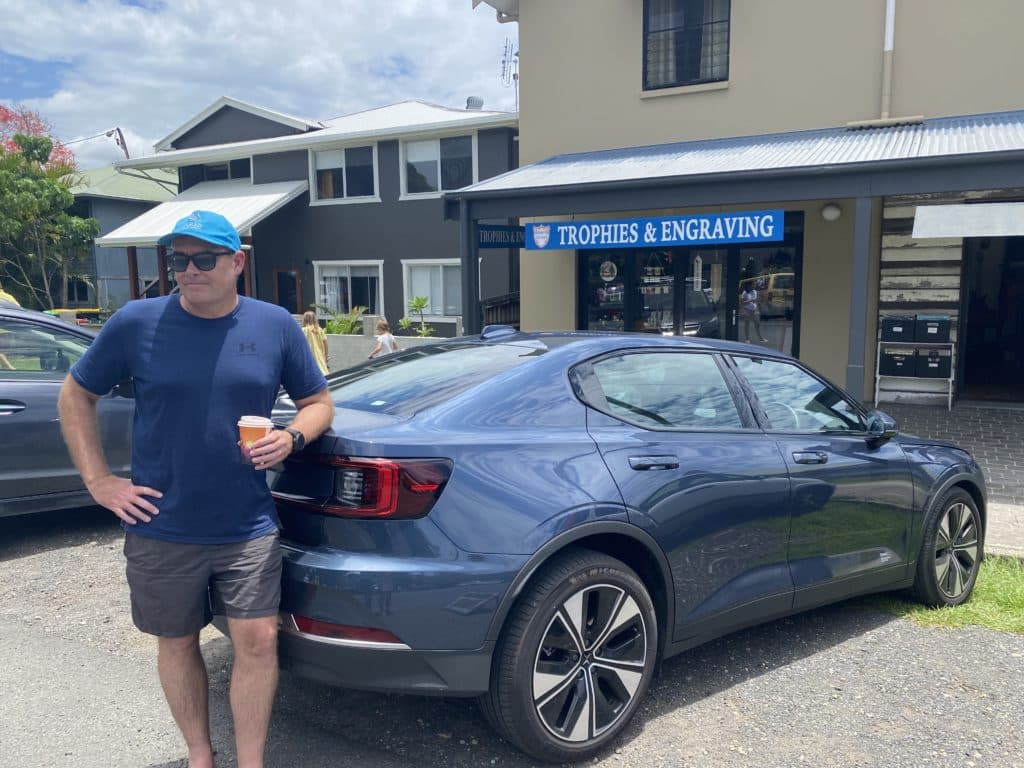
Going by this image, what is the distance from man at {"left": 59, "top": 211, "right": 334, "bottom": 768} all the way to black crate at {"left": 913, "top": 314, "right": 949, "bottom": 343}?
10091mm

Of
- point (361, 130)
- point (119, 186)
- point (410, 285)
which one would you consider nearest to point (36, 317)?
point (410, 285)

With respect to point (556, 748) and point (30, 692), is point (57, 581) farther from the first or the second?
point (556, 748)

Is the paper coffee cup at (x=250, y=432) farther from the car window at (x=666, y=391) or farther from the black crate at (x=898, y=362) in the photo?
the black crate at (x=898, y=362)

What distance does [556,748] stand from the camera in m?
2.85

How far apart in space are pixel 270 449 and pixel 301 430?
21cm

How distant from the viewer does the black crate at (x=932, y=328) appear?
10.6 metres

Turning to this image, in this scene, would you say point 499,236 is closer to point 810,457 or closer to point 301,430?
point 810,457

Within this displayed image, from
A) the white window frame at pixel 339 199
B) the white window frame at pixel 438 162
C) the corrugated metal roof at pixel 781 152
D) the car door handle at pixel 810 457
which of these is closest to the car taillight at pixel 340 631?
the car door handle at pixel 810 457

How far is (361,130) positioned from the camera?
744 inches

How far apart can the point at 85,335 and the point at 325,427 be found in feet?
12.7

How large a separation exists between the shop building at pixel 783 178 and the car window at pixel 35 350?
19.4 ft

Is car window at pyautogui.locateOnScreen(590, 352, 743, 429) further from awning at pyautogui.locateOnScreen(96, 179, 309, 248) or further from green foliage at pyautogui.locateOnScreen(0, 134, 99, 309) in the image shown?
green foliage at pyautogui.locateOnScreen(0, 134, 99, 309)

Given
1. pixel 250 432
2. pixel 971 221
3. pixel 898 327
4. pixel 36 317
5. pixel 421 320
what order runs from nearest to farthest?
pixel 250 432
pixel 36 317
pixel 971 221
pixel 898 327
pixel 421 320

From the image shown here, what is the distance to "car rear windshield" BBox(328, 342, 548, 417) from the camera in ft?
10.2
